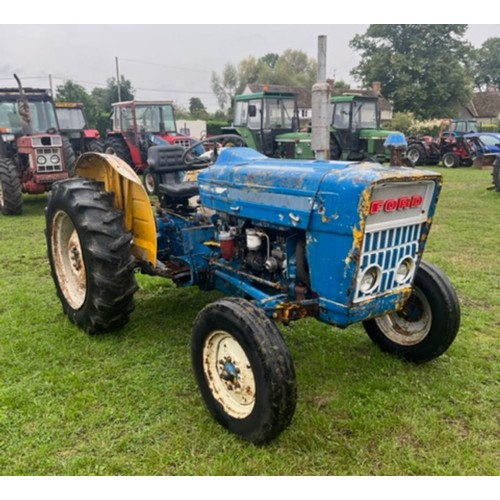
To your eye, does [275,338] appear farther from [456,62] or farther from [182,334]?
[456,62]

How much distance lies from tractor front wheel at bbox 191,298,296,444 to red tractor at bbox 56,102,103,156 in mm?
11841

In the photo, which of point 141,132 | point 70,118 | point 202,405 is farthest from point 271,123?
point 202,405

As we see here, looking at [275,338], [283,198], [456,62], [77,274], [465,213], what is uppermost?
[456,62]

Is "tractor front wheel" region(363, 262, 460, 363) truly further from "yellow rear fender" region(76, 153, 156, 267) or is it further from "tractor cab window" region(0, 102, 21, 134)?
"tractor cab window" region(0, 102, 21, 134)

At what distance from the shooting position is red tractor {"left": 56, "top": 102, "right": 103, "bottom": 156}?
1341 cm

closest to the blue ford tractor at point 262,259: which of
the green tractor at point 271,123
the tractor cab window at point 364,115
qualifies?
the green tractor at point 271,123

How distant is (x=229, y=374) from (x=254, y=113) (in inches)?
495

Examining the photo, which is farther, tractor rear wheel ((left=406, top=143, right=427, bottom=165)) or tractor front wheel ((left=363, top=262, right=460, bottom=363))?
tractor rear wheel ((left=406, top=143, right=427, bottom=165))

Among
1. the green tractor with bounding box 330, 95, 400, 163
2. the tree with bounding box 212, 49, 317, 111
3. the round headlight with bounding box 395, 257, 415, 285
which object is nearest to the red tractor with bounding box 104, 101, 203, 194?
the green tractor with bounding box 330, 95, 400, 163

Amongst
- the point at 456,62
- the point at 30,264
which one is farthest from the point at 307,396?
the point at 456,62

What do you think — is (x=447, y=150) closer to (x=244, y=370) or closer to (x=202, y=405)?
(x=202, y=405)

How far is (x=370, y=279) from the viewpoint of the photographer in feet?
8.92

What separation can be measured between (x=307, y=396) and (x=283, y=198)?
1.21 meters

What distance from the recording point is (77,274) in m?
4.12
